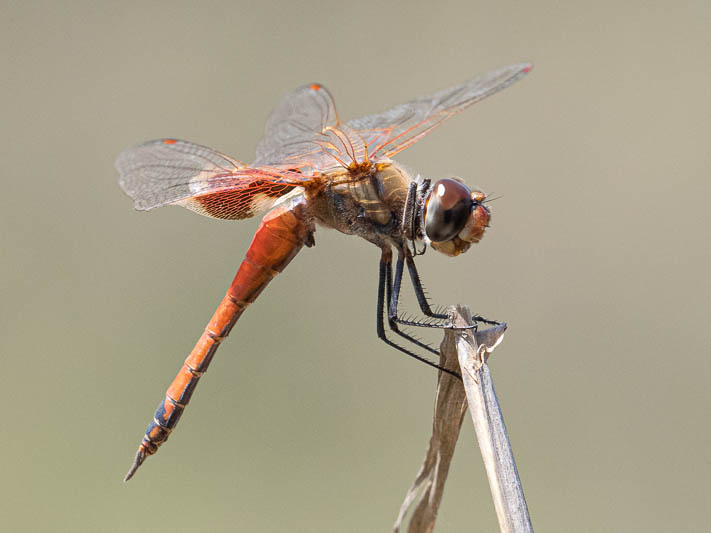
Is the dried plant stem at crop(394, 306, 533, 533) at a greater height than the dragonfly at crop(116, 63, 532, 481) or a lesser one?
lesser

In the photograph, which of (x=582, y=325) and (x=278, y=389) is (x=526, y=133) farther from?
(x=278, y=389)

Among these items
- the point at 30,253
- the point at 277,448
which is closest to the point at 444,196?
the point at 277,448

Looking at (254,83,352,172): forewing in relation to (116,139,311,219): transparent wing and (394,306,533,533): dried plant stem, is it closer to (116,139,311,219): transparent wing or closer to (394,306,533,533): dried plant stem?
(116,139,311,219): transparent wing

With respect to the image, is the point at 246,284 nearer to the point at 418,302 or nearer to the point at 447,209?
the point at 418,302

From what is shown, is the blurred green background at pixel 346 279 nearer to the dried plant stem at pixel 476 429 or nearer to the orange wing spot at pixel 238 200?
the orange wing spot at pixel 238 200

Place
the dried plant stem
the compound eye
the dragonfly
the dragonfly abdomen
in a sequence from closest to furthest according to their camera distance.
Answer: the dried plant stem
the compound eye
the dragonfly
the dragonfly abdomen

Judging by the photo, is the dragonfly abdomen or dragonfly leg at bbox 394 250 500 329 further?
the dragonfly abdomen

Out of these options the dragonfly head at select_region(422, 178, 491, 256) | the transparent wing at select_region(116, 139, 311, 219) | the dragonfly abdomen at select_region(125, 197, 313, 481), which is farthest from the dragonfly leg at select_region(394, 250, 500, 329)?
the transparent wing at select_region(116, 139, 311, 219)
